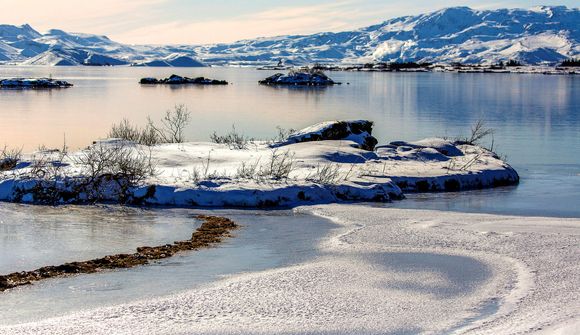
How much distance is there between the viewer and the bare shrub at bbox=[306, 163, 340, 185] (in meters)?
15.4

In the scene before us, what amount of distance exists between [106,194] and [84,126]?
1790 centimetres

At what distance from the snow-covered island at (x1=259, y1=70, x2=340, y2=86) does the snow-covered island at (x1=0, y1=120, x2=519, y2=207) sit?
6356 centimetres

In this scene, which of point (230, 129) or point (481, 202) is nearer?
point (481, 202)

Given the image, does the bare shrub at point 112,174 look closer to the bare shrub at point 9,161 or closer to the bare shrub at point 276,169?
the bare shrub at point 9,161

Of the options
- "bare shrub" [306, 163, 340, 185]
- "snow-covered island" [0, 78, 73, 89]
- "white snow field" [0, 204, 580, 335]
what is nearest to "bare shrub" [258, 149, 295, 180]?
"bare shrub" [306, 163, 340, 185]

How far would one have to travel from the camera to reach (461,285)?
346 inches

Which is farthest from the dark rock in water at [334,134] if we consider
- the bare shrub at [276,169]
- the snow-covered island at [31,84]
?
the snow-covered island at [31,84]

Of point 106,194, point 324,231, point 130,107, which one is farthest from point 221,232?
point 130,107

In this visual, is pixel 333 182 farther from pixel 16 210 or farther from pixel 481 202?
pixel 16 210

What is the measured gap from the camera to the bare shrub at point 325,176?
15422 mm

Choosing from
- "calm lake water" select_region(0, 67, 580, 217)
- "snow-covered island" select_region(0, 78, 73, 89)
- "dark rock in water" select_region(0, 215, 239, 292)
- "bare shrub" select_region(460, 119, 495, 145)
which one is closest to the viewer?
"dark rock in water" select_region(0, 215, 239, 292)

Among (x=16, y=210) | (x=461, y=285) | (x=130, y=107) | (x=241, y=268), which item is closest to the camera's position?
(x=461, y=285)

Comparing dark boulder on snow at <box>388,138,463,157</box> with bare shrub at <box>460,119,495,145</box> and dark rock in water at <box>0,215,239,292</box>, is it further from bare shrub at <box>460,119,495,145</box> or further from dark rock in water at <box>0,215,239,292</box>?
dark rock in water at <box>0,215,239,292</box>

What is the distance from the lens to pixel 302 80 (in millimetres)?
86438
